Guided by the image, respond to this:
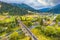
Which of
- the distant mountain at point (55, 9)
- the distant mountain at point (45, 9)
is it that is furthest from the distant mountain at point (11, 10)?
the distant mountain at point (55, 9)

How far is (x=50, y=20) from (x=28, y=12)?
3.52 ft

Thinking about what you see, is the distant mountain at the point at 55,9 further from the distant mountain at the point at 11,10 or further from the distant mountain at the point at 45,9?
the distant mountain at the point at 11,10

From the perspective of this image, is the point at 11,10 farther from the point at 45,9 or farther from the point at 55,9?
the point at 55,9

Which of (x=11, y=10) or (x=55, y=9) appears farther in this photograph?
(x=11, y=10)

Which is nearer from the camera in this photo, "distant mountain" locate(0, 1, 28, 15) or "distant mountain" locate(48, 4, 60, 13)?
"distant mountain" locate(48, 4, 60, 13)

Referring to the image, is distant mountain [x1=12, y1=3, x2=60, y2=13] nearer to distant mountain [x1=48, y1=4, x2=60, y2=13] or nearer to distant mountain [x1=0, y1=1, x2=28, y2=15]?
distant mountain [x1=48, y1=4, x2=60, y2=13]

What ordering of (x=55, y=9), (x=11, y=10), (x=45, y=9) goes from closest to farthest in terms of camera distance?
(x=55, y=9), (x=45, y=9), (x=11, y=10)

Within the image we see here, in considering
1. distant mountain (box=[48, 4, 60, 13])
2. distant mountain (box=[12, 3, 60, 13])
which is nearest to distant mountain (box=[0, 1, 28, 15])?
distant mountain (box=[12, 3, 60, 13])

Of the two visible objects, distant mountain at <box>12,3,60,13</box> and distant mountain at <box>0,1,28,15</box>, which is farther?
distant mountain at <box>0,1,28,15</box>

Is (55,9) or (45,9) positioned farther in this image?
(45,9)

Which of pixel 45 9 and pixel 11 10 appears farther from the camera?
pixel 11 10

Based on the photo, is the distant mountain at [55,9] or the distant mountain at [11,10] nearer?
the distant mountain at [55,9]

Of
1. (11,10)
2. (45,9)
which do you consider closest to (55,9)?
(45,9)

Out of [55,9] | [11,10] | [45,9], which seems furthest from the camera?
[11,10]
